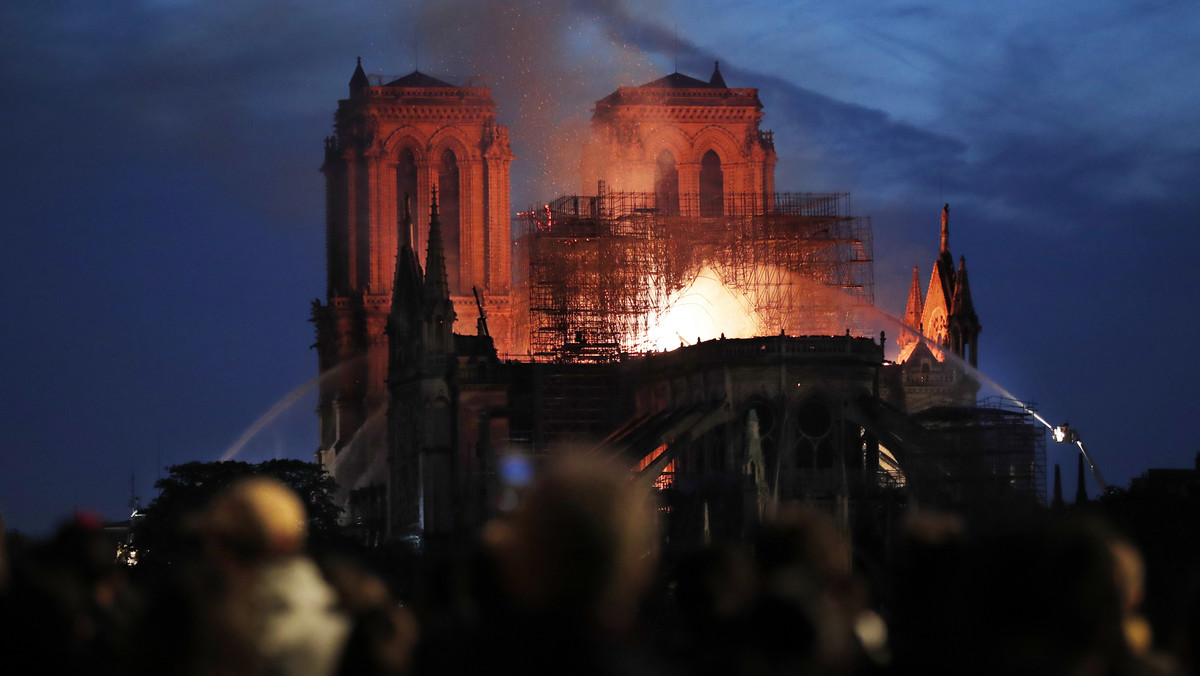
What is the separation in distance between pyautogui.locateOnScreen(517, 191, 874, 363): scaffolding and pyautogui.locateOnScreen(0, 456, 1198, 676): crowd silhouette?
237 feet

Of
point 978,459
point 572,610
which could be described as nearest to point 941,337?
point 978,459

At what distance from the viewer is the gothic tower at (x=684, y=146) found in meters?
99.2

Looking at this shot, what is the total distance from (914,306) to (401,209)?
2543cm

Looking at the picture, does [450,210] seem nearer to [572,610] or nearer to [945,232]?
[945,232]

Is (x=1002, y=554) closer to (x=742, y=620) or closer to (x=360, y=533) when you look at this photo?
(x=742, y=620)

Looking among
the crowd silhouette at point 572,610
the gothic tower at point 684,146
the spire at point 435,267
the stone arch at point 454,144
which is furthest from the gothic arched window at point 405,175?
the crowd silhouette at point 572,610

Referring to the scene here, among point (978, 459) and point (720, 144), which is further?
point (720, 144)

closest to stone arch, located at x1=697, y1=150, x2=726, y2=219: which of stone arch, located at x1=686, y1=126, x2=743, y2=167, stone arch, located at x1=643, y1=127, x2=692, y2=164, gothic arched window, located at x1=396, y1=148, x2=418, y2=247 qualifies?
stone arch, located at x1=686, y1=126, x2=743, y2=167

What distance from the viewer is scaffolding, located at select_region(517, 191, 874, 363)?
8612cm

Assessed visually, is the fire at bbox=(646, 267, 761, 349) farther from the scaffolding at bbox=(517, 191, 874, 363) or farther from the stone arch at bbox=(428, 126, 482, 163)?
the stone arch at bbox=(428, 126, 482, 163)

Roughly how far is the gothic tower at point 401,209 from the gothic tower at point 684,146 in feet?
20.6

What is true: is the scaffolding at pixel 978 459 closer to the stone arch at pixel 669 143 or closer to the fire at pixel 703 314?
the fire at pixel 703 314

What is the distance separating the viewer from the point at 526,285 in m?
98.8

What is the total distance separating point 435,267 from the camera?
274 ft
